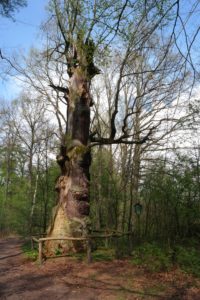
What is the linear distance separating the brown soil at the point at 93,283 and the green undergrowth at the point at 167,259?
236 millimetres

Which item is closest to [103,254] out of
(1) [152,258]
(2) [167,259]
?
(1) [152,258]

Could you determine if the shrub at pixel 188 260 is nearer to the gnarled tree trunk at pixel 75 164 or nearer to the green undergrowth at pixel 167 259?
the green undergrowth at pixel 167 259

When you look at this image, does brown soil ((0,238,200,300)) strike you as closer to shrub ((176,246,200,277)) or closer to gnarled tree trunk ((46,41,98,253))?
shrub ((176,246,200,277))

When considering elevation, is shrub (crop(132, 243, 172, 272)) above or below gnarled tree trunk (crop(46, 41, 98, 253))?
below

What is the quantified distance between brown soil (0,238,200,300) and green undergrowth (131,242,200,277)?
0.77ft

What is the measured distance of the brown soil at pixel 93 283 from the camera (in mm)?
7113

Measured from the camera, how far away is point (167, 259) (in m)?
9.09

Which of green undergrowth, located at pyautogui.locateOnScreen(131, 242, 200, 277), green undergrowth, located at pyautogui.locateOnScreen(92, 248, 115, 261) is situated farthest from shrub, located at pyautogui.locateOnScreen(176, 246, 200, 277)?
green undergrowth, located at pyautogui.locateOnScreen(92, 248, 115, 261)

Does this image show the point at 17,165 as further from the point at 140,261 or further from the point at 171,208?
the point at 140,261

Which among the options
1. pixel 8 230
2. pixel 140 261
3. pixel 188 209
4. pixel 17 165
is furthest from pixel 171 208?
pixel 17 165

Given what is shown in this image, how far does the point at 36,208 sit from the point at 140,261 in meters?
10.2

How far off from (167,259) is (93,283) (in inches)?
81.7

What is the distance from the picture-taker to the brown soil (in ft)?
23.3

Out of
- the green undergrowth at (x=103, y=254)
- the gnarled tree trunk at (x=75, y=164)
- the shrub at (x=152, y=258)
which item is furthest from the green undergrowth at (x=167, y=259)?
the gnarled tree trunk at (x=75, y=164)
